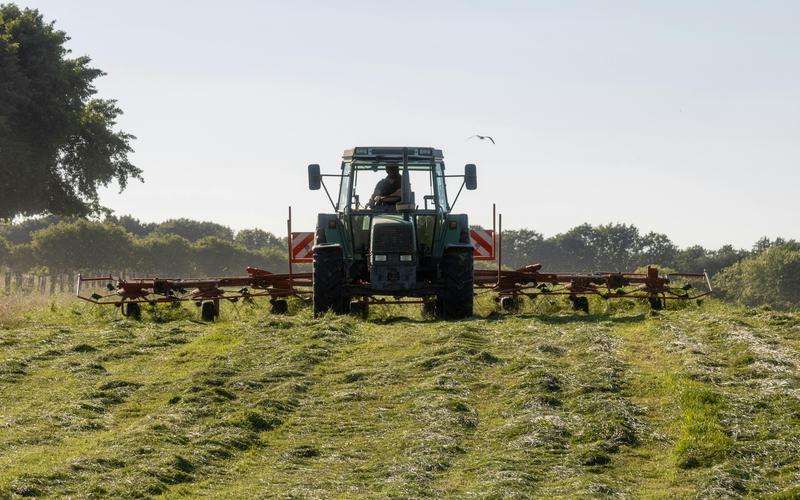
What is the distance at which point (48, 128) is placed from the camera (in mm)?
40031

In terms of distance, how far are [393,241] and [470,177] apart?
1896 mm

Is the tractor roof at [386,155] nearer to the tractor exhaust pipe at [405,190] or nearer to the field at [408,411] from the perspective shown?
the tractor exhaust pipe at [405,190]

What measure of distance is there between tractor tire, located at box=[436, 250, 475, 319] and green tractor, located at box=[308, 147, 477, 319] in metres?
0.02

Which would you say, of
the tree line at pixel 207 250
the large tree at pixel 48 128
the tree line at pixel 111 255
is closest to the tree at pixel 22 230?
the tree line at pixel 207 250

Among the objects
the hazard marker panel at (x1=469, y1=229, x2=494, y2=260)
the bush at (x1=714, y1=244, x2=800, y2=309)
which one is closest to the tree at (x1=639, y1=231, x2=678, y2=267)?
the bush at (x1=714, y1=244, x2=800, y2=309)

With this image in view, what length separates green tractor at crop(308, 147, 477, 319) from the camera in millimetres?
20625

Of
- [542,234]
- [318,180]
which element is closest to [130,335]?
[318,180]

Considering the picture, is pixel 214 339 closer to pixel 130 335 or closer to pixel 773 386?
pixel 130 335

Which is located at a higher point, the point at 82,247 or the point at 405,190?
the point at 405,190

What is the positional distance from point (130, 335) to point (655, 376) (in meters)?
9.12

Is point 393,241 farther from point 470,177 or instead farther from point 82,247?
point 82,247

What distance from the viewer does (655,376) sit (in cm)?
1366

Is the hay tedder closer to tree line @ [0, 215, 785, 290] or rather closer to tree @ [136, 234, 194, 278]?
tree line @ [0, 215, 785, 290]

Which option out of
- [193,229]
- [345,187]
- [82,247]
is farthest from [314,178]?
[193,229]
